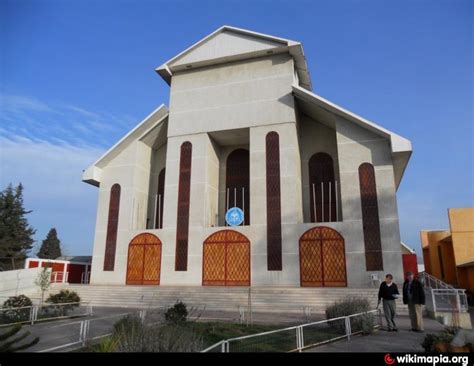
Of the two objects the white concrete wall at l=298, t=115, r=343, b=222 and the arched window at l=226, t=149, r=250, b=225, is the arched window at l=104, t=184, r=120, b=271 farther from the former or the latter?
the white concrete wall at l=298, t=115, r=343, b=222

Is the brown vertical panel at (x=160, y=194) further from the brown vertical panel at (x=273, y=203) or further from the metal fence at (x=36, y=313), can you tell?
the metal fence at (x=36, y=313)

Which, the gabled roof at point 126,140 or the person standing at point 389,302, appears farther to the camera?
the gabled roof at point 126,140

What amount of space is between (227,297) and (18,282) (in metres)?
11.8

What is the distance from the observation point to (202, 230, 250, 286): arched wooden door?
66.4 feet

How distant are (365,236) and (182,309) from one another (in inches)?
463

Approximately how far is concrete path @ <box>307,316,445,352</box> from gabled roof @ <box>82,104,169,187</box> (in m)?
19.2

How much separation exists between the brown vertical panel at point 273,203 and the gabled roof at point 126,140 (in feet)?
25.3

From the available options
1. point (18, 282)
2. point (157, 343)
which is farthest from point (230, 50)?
point (157, 343)

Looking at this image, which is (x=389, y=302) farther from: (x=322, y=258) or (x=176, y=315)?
(x=322, y=258)

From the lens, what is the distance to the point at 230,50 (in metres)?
23.1

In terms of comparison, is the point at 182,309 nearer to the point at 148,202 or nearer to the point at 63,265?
the point at 148,202

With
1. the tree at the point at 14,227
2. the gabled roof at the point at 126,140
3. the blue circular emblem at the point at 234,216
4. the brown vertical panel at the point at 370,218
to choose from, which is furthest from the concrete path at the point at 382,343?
the tree at the point at 14,227

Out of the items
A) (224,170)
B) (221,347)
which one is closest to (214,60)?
(224,170)

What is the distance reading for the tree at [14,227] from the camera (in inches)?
1419
